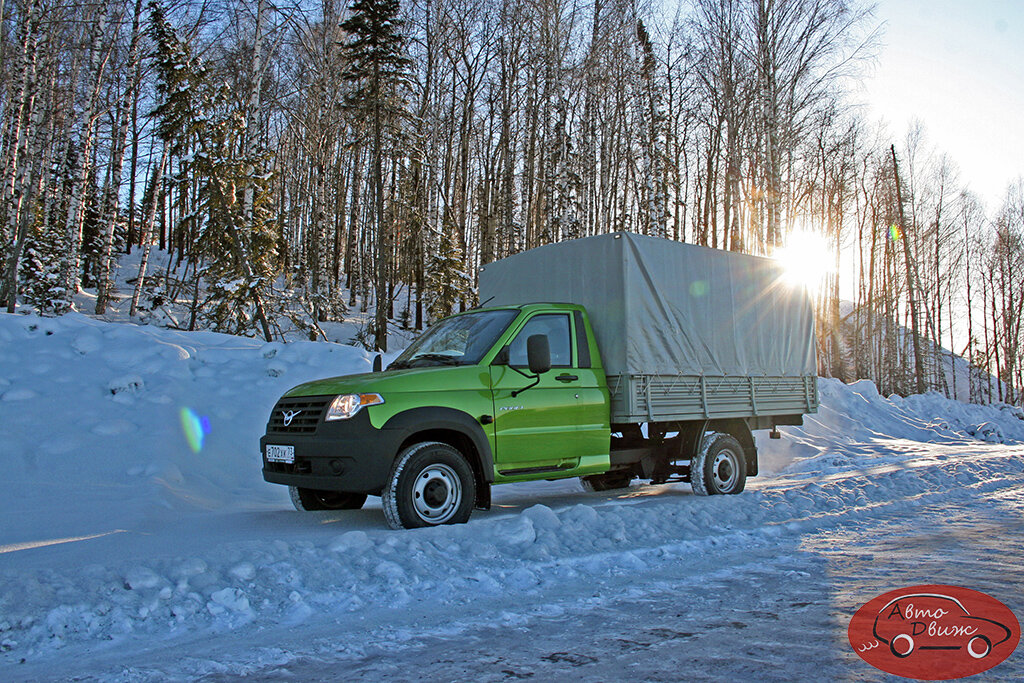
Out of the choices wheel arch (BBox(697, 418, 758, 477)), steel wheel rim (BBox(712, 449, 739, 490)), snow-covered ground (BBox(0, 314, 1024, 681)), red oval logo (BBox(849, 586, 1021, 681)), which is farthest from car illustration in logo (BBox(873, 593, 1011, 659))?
wheel arch (BBox(697, 418, 758, 477))

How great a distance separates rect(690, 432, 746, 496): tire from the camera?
27.4 feet

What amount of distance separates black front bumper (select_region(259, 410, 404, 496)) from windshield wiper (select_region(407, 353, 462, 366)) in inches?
39.9

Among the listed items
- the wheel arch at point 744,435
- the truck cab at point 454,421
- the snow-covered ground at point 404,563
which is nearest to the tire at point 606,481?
the snow-covered ground at point 404,563

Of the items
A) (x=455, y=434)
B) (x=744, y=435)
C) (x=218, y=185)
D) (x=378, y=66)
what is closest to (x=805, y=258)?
(x=744, y=435)

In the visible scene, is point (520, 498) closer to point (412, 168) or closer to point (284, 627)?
point (284, 627)

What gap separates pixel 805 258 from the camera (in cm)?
1066

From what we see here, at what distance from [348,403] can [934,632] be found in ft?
14.2

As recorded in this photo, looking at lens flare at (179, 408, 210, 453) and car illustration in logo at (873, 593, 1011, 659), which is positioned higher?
lens flare at (179, 408, 210, 453)

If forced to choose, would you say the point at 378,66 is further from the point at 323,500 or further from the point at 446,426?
the point at 446,426

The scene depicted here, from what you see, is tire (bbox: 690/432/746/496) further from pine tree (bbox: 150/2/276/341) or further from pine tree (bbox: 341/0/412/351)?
pine tree (bbox: 341/0/412/351)

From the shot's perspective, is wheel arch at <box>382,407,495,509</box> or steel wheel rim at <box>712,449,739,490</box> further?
steel wheel rim at <box>712,449,739,490</box>

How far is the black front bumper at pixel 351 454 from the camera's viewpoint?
18.6ft

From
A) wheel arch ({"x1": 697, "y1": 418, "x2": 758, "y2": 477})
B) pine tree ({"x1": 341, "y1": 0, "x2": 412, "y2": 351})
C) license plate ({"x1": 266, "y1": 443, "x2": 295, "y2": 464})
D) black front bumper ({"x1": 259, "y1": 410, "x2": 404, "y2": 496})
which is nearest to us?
black front bumper ({"x1": 259, "y1": 410, "x2": 404, "y2": 496})

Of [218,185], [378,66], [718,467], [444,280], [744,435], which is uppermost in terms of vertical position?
[378,66]
